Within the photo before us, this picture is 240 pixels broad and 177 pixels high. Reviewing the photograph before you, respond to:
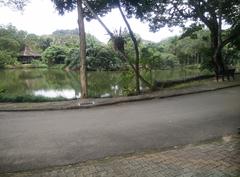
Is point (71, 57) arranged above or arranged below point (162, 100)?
above

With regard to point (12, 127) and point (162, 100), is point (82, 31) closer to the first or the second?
point (162, 100)

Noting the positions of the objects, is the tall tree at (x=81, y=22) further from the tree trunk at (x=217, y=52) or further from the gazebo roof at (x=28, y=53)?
the gazebo roof at (x=28, y=53)

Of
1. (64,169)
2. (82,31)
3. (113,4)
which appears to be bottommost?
(64,169)

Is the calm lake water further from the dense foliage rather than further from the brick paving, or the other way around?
the brick paving

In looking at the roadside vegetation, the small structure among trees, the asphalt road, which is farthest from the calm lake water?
the small structure among trees

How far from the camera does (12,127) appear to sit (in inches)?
343

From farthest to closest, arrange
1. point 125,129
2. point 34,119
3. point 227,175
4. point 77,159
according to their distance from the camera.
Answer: point 34,119, point 125,129, point 77,159, point 227,175

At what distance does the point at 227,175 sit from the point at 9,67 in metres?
68.1

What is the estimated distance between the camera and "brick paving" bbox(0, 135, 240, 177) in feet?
15.0

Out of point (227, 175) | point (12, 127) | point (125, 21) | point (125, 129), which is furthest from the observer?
point (125, 21)

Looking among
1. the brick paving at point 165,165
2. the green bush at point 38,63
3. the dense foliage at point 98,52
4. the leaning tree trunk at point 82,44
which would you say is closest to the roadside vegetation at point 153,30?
the leaning tree trunk at point 82,44

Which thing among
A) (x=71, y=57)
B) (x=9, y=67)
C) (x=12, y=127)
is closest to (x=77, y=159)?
(x=12, y=127)

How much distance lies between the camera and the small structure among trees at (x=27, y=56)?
74.1m

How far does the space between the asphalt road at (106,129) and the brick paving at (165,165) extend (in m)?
0.41
